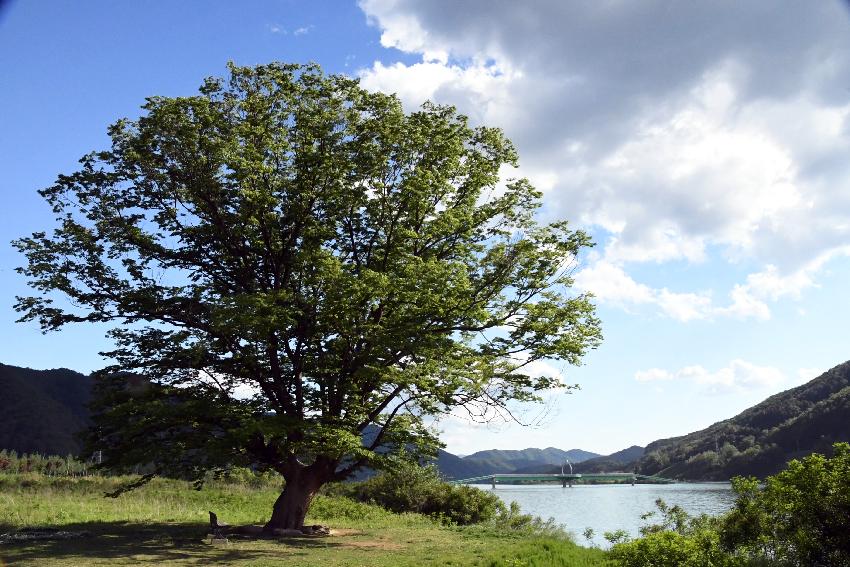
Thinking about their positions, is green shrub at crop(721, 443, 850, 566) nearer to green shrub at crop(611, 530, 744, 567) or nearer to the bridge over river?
green shrub at crop(611, 530, 744, 567)

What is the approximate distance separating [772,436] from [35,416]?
133676 mm

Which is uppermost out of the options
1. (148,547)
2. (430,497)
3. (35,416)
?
(35,416)

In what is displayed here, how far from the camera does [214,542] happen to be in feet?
58.3

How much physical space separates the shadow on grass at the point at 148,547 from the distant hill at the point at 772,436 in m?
89.2

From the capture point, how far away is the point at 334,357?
850 inches

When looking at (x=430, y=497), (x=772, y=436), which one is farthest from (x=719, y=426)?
(x=430, y=497)

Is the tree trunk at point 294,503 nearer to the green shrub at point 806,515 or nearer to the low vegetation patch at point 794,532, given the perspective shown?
the low vegetation patch at point 794,532

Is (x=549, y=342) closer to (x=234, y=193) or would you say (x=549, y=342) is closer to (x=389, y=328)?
(x=389, y=328)

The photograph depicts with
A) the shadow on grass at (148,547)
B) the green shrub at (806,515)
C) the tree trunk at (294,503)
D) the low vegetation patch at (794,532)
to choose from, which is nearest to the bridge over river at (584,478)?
the tree trunk at (294,503)

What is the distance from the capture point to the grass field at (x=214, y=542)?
14461 millimetres

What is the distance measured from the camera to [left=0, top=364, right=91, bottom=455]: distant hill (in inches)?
4186

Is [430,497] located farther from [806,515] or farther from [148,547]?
[806,515]

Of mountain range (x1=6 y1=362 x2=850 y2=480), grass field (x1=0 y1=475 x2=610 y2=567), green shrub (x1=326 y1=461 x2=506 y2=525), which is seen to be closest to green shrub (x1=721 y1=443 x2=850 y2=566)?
grass field (x1=0 y1=475 x2=610 y2=567)

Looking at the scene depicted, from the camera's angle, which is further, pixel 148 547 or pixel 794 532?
pixel 148 547
